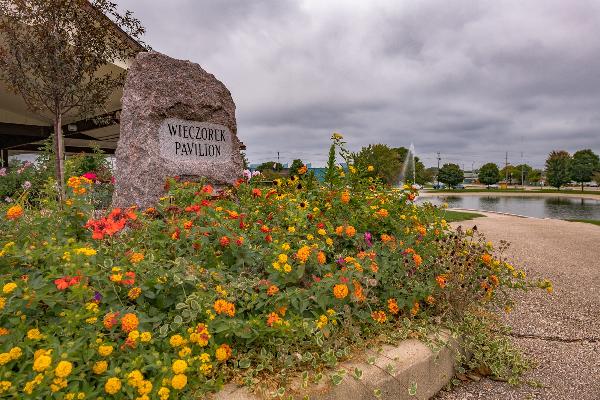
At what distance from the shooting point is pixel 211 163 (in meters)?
5.85

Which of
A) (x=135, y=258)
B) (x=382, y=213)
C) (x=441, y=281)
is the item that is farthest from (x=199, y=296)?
(x=382, y=213)

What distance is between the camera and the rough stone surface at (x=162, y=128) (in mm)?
5238

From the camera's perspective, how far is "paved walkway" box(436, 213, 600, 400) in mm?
2545

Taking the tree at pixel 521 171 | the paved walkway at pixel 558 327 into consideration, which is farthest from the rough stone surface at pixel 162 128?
the tree at pixel 521 171

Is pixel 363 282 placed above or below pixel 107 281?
below

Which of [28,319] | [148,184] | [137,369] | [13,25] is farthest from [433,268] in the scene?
[13,25]

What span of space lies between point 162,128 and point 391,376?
4.35m

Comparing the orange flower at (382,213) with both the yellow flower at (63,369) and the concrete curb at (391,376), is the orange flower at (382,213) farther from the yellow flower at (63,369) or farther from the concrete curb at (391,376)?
the yellow flower at (63,369)

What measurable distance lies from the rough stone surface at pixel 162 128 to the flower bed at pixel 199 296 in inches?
73.5

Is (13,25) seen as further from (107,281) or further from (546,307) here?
(546,307)

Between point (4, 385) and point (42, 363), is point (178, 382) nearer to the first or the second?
point (42, 363)

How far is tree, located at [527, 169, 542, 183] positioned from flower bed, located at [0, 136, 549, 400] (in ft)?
346

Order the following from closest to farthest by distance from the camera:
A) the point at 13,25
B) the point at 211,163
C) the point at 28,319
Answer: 1. the point at 28,319
2. the point at 211,163
3. the point at 13,25

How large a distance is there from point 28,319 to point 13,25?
28.8 feet
